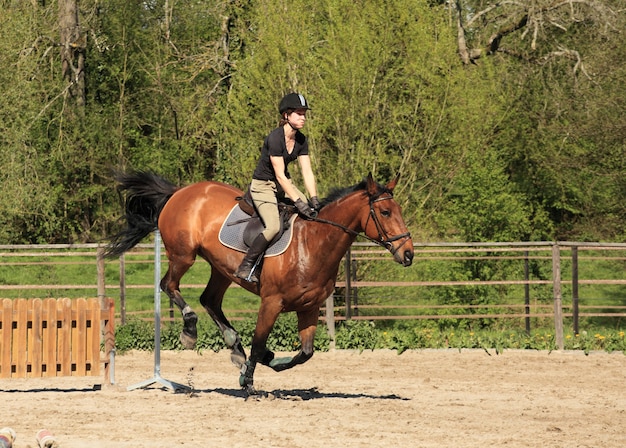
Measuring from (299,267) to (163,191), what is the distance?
245 cm

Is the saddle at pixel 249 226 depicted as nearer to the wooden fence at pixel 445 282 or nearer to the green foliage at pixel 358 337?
the wooden fence at pixel 445 282

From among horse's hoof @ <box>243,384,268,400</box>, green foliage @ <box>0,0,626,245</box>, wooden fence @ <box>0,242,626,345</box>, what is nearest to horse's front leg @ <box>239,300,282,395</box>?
horse's hoof @ <box>243,384,268,400</box>

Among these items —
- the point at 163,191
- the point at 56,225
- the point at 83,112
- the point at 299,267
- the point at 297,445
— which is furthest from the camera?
the point at 83,112

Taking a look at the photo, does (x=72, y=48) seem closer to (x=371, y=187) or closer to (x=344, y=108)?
(x=344, y=108)

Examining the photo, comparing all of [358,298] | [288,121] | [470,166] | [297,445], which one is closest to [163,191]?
[288,121]

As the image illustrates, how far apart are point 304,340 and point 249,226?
1306mm

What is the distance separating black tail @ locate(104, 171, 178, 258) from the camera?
11.3m

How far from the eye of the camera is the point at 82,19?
2845 cm

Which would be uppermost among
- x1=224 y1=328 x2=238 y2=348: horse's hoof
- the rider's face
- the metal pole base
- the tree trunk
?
the tree trunk

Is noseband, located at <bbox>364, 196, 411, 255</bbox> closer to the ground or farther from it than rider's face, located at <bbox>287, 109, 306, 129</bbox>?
closer to the ground

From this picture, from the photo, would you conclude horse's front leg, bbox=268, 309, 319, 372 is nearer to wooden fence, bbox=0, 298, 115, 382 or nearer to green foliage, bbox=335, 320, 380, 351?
wooden fence, bbox=0, 298, 115, 382

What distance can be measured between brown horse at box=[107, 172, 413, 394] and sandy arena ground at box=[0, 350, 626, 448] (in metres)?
0.69

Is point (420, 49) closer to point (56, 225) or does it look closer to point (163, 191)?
point (163, 191)

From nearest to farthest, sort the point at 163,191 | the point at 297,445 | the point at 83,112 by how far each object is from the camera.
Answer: the point at 297,445, the point at 163,191, the point at 83,112
